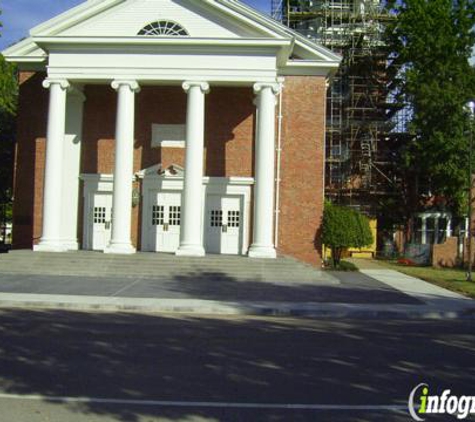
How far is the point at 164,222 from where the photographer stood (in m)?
25.8

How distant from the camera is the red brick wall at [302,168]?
25.3 m


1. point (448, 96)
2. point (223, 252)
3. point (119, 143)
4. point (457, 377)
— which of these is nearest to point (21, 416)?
point (457, 377)

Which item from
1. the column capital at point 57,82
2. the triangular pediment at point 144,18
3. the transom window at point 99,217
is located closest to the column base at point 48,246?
the transom window at point 99,217

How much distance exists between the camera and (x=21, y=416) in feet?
18.4

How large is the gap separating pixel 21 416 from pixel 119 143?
→ 18.0 meters

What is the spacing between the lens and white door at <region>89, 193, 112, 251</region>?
25828 mm

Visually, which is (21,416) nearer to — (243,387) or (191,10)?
(243,387)

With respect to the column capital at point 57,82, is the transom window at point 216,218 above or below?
below

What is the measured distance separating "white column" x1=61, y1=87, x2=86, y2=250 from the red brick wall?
27.5 ft

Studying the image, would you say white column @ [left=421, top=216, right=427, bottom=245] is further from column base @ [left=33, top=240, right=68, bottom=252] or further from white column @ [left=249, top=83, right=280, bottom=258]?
column base @ [left=33, top=240, right=68, bottom=252]

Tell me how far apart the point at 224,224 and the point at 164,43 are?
7516 millimetres

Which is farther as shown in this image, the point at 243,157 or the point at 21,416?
the point at 243,157

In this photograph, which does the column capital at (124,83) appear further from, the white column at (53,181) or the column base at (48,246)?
the column base at (48,246)

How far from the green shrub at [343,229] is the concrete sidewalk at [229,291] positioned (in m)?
1.31
